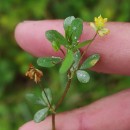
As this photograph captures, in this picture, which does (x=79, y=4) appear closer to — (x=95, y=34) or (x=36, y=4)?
(x=36, y=4)

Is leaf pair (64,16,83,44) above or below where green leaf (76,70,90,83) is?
above

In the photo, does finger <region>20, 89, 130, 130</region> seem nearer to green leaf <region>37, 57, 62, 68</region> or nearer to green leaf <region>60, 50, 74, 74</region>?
green leaf <region>37, 57, 62, 68</region>

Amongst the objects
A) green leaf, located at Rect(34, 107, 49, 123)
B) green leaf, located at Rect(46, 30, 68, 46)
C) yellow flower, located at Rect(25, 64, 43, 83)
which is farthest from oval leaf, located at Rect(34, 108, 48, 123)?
green leaf, located at Rect(46, 30, 68, 46)

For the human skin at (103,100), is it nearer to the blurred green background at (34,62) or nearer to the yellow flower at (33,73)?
the yellow flower at (33,73)

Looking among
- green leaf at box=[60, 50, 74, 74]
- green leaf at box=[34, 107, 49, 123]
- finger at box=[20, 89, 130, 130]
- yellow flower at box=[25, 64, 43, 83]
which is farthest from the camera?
finger at box=[20, 89, 130, 130]

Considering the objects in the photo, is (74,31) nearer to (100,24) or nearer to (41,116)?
(100,24)

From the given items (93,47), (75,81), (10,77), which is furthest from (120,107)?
(10,77)

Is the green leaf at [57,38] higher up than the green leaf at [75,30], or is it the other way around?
the green leaf at [75,30]

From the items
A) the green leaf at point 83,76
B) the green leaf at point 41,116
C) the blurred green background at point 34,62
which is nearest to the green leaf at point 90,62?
the green leaf at point 83,76
